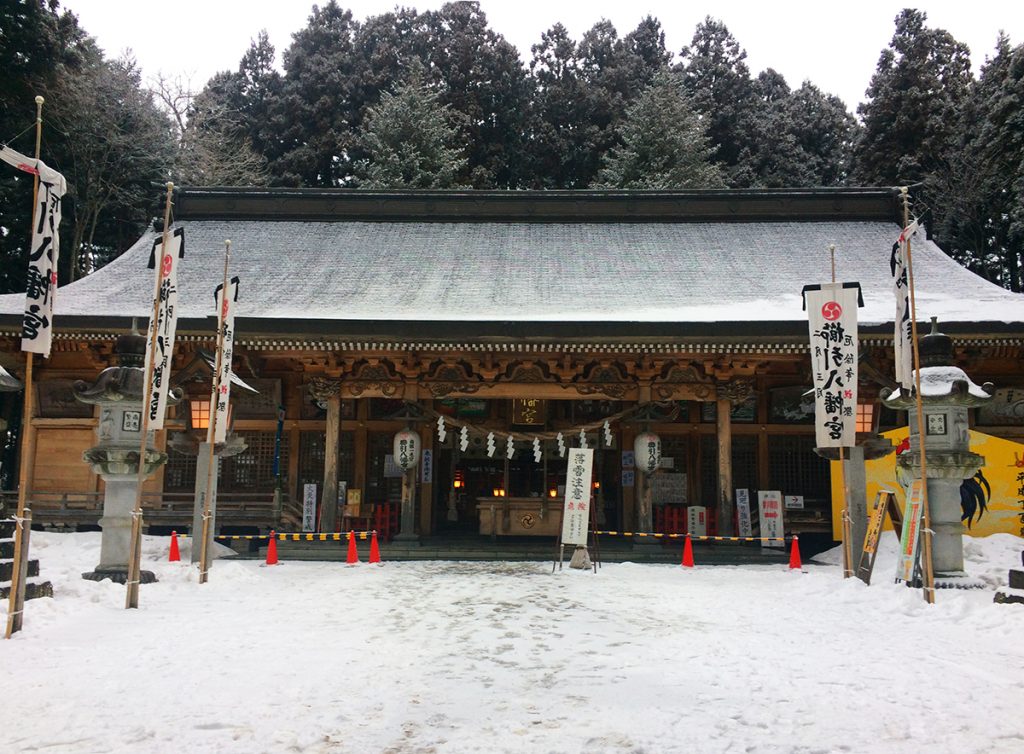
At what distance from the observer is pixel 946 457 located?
9.38 m

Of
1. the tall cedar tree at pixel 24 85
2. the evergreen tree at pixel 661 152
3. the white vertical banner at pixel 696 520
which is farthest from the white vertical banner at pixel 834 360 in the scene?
the tall cedar tree at pixel 24 85

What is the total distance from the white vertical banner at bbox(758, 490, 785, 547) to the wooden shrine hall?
100 centimetres

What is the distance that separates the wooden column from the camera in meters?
14.0

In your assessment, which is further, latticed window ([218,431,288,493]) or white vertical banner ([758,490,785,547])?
latticed window ([218,431,288,493])

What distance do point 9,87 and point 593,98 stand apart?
1080 inches

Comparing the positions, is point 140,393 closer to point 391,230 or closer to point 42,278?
point 42,278

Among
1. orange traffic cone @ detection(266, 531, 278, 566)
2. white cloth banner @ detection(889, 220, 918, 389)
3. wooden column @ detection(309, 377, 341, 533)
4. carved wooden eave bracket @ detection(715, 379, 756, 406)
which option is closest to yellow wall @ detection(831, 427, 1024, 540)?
carved wooden eave bracket @ detection(715, 379, 756, 406)

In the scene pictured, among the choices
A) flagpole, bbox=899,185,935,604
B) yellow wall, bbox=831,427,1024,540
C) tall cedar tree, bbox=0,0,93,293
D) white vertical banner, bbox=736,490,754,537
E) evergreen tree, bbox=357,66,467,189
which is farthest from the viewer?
evergreen tree, bbox=357,66,467,189

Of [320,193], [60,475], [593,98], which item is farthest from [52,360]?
[593,98]

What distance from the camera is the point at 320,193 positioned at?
2055 centimetres

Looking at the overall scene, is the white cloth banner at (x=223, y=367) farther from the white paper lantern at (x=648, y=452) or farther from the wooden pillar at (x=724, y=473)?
the wooden pillar at (x=724, y=473)

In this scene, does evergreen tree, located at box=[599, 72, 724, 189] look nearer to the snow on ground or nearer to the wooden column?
the wooden column

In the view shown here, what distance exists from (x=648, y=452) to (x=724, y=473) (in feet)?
5.30

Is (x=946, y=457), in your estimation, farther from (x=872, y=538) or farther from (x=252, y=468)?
(x=252, y=468)
